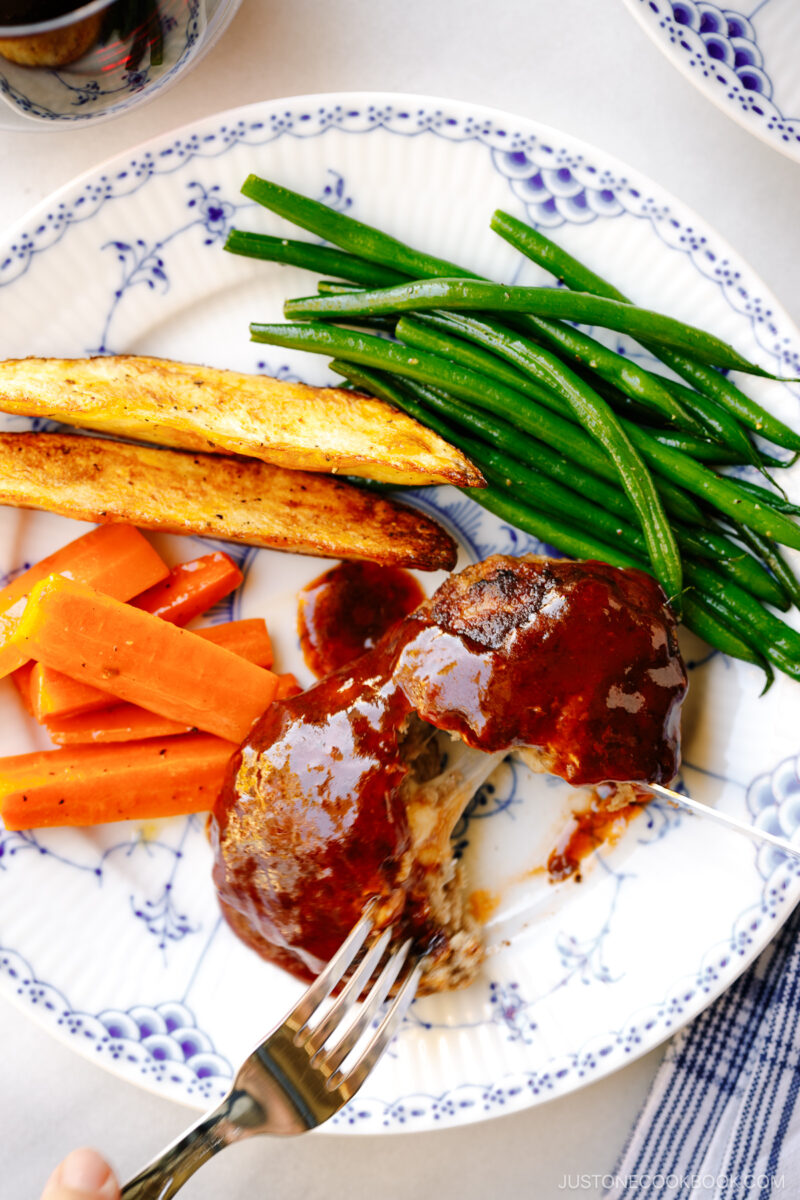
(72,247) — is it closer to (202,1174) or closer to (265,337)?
(265,337)

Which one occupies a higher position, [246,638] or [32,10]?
[32,10]

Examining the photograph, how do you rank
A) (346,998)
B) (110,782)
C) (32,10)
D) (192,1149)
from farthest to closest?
(110,782) → (346,998) → (192,1149) → (32,10)

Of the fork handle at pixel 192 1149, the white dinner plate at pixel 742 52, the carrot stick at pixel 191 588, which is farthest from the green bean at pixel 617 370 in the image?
the fork handle at pixel 192 1149

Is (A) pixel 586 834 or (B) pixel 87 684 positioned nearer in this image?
(B) pixel 87 684

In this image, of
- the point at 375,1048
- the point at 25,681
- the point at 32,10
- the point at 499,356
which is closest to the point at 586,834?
the point at 375,1048

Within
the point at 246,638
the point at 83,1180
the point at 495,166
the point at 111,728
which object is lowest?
the point at 83,1180

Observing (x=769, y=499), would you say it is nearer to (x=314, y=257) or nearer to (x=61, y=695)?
(x=314, y=257)

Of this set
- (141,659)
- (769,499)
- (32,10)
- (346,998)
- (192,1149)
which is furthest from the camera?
(141,659)
